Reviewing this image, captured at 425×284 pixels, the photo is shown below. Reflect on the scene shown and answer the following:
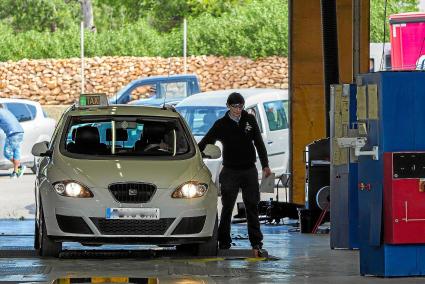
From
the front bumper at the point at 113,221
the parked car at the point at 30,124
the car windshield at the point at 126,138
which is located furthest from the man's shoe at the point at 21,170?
the front bumper at the point at 113,221

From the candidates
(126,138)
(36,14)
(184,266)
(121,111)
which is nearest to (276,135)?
(121,111)

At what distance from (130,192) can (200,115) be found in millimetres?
17415

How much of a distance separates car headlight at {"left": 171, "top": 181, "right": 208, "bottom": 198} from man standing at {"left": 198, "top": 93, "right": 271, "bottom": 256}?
0.90 metres

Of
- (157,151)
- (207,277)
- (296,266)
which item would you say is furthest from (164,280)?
(157,151)

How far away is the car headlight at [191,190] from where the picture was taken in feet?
54.6

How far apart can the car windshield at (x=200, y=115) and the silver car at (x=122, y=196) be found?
52.2 ft

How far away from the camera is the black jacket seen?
17734 millimetres

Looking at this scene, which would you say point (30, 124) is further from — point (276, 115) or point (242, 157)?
point (242, 157)

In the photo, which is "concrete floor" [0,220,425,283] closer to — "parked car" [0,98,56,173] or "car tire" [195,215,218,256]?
"car tire" [195,215,218,256]

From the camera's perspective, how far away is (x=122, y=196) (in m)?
16.6

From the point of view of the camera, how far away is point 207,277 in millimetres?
14828

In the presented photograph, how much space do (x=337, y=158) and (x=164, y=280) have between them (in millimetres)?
2882

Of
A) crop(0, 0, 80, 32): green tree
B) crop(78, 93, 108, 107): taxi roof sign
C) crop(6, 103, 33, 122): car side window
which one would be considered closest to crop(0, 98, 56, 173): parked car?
crop(6, 103, 33, 122): car side window

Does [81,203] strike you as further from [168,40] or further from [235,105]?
[168,40]
